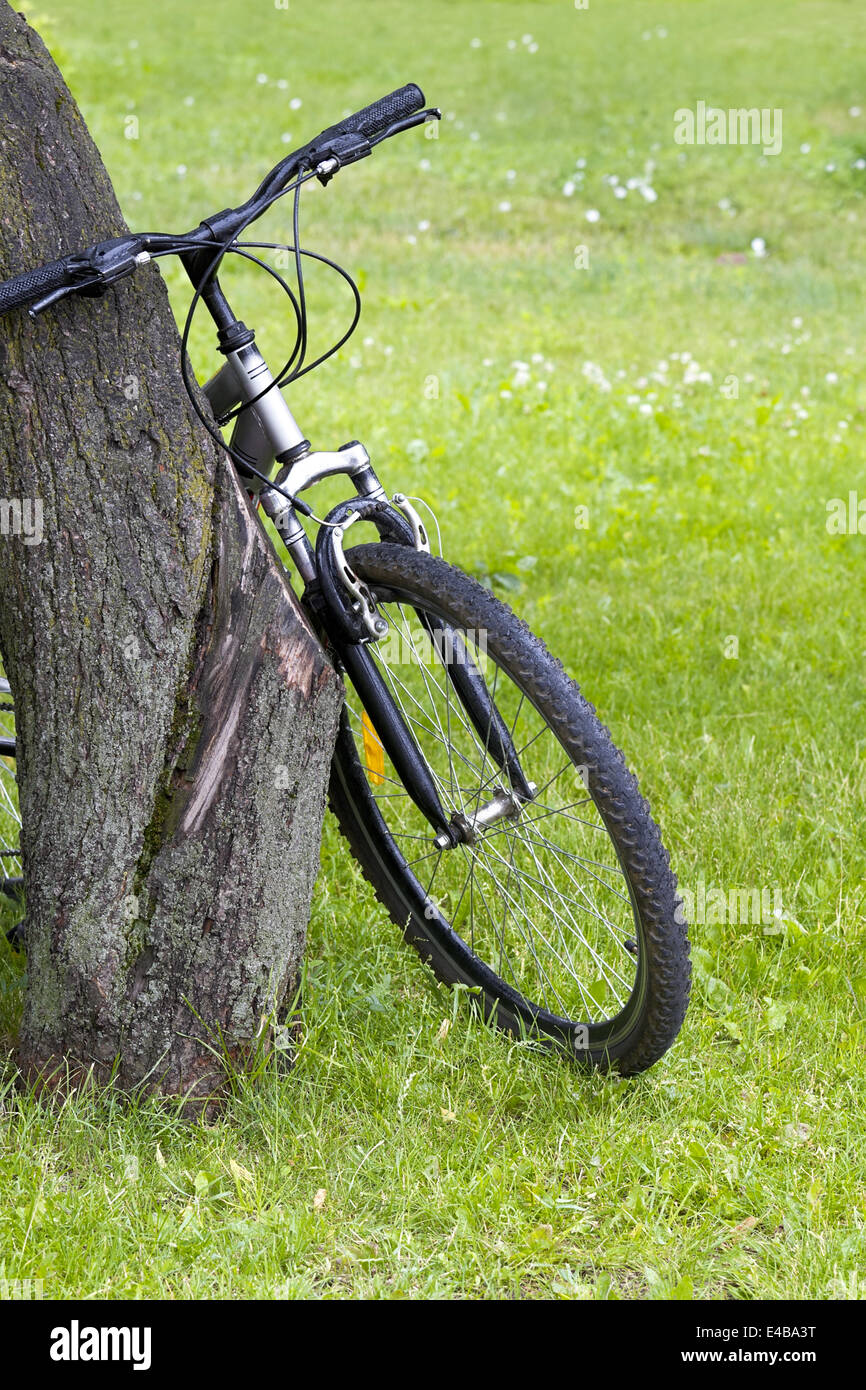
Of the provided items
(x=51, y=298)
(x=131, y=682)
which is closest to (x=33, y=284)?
(x=51, y=298)

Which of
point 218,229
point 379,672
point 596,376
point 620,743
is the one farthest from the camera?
point 596,376

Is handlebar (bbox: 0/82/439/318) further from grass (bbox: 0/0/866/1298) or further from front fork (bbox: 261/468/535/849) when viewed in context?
grass (bbox: 0/0/866/1298)

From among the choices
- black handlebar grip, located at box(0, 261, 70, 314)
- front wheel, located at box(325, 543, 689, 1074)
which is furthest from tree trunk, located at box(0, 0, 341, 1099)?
front wheel, located at box(325, 543, 689, 1074)

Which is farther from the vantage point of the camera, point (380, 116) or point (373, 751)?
point (373, 751)

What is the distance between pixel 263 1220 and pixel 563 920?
1012 millimetres

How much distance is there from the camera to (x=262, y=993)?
2.65 metres

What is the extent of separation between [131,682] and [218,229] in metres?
0.88

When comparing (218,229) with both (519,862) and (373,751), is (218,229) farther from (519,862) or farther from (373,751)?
(519,862)

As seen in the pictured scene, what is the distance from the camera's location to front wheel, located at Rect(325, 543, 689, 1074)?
2.46 m

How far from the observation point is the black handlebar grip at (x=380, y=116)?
2586mm

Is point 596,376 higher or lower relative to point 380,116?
higher

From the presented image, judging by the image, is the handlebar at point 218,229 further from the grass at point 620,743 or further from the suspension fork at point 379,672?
the grass at point 620,743

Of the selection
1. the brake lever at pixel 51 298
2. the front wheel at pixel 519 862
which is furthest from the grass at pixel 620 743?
the brake lever at pixel 51 298

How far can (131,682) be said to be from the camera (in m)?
2.46
